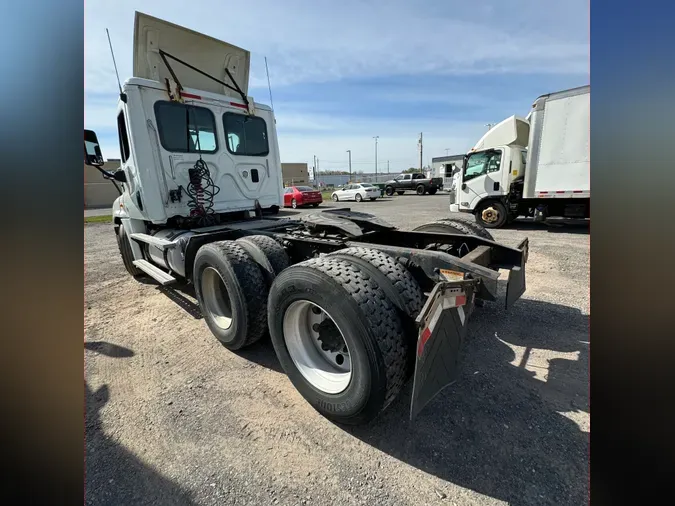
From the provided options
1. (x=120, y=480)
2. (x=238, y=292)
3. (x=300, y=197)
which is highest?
(x=300, y=197)

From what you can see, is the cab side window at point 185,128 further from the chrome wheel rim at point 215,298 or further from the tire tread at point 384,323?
the tire tread at point 384,323

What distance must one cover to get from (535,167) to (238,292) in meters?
9.90

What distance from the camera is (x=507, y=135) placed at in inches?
429

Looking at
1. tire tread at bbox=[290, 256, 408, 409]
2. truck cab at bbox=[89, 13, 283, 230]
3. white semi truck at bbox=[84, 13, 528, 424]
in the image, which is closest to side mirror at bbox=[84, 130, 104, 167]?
white semi truck at bbox=[84, 13, 528, 424]

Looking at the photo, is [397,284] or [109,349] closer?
[397,284]

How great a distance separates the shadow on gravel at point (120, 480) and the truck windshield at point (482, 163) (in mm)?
11518

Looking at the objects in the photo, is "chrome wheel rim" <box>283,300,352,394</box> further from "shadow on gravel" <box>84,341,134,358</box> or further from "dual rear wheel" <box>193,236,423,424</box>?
"shadow on gravel" <box>84,341,134,358</box>

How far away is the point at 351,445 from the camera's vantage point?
89.2 inches

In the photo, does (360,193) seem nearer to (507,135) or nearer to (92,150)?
(507,135)

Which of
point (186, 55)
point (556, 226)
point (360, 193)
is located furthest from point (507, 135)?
point (360, 193)

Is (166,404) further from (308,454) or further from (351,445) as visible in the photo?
(351,445)

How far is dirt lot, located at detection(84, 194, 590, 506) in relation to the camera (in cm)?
194
